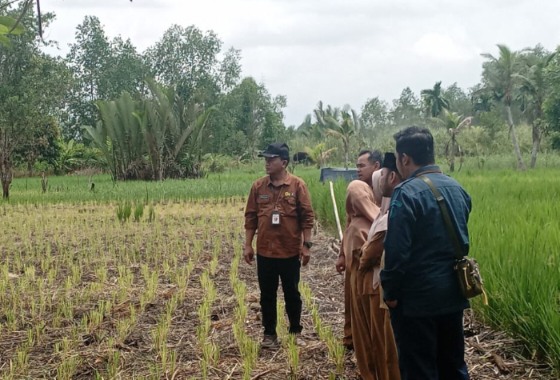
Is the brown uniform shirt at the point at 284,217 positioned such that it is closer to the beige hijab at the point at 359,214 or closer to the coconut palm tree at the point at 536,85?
the beige hijab at the point at 359,214

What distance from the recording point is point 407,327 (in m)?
2.54

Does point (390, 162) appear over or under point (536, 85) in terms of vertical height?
under

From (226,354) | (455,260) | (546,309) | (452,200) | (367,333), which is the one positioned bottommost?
(226,354)

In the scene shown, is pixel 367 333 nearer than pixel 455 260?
No

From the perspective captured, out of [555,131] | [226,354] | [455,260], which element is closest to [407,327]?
[455,260]

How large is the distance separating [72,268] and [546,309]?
5308 millimetres

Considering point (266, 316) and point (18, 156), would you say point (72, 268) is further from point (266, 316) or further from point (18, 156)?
point (18, 156)

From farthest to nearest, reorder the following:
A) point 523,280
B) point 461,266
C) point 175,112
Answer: point 175,112 < point 523,280 < point 461,266

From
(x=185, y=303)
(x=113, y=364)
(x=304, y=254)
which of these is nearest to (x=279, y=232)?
(x=304, y=254)

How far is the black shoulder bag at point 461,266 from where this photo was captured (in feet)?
7.97

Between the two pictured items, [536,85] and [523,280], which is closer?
[523,280]

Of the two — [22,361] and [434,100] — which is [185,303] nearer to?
[22,361]

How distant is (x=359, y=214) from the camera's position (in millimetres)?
3803

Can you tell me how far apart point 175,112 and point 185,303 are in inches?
868
